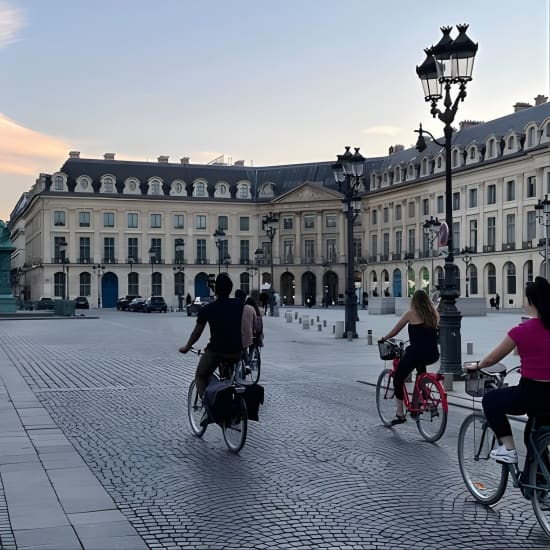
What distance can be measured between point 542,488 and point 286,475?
2.68 m

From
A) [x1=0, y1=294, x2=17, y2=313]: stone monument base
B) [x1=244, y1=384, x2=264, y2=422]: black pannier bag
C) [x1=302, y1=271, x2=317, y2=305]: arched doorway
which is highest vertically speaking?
[x1=302, y1=271, x2=317, y2=305]: arched doorway

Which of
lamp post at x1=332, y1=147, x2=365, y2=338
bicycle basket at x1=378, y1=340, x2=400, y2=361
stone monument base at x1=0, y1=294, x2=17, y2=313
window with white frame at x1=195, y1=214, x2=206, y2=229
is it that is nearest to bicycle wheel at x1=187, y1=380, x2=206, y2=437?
bicycle basket at x1=378, y1=340, x2=400, y2=361

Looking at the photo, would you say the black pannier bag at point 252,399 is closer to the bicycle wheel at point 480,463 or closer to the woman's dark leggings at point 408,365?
the woman's dark leggings at point 408,365

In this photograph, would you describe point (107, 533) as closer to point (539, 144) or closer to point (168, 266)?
point (539, 144)

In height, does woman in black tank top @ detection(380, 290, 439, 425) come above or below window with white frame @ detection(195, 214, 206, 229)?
below

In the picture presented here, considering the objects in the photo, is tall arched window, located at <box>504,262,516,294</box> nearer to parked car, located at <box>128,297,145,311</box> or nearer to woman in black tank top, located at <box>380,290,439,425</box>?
parked car, located at <box>128,297,145,311</box>

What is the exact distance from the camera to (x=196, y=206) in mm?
104562

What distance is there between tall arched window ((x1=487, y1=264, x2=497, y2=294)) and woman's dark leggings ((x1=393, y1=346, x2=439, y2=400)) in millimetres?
66991

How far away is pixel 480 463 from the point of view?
7055 millimetres

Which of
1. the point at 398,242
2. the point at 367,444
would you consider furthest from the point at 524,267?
the point at 367,444

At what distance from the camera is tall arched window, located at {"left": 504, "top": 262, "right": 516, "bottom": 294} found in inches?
2823

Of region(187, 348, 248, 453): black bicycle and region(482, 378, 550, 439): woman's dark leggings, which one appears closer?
region(482, 378, 550, 439): woman's dark leggings

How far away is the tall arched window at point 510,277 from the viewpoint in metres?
71.7

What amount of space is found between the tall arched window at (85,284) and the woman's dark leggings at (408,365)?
9195 centimetres
